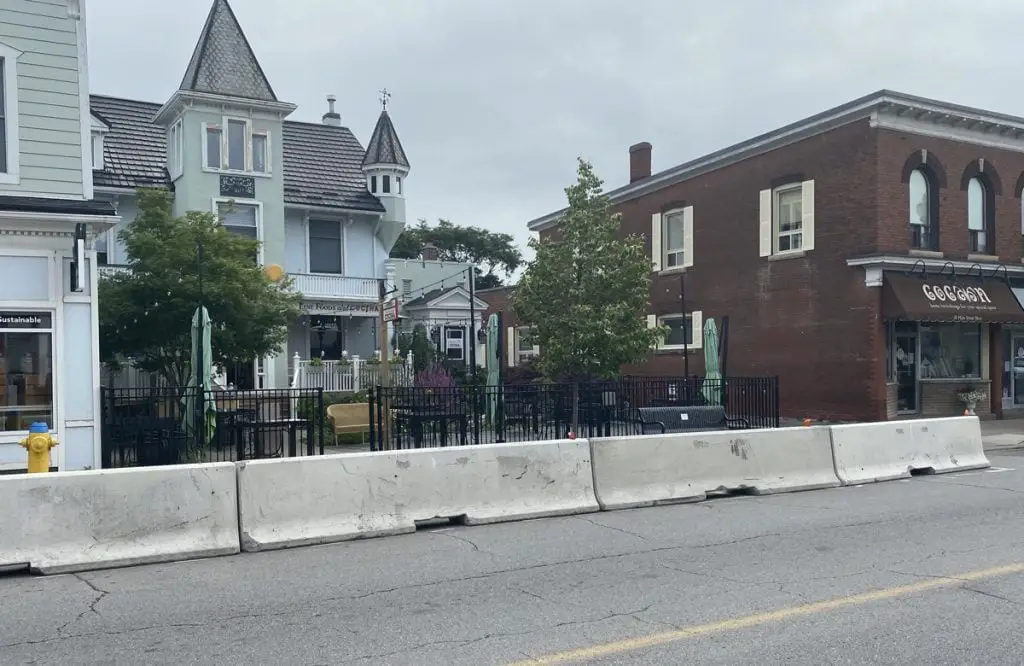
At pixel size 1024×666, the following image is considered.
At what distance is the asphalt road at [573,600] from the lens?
207 inches

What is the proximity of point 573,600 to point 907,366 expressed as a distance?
62.5ft

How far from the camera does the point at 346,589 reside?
679 centimetres

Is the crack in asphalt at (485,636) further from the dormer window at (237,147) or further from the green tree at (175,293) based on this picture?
the dormer window at (237,147)

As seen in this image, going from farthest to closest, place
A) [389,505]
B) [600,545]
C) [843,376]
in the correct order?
1. [843,376]
2. [389,505]
3. [600,545]

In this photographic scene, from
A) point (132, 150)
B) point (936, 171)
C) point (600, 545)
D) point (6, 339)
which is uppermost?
point (132, 150)

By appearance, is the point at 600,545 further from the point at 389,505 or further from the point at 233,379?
the point at 233,379

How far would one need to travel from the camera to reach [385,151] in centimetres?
2925

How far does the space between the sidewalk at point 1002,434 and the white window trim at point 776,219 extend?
20.1 ft

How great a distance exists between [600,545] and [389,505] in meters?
2.19

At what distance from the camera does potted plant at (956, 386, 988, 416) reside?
2298 centimetres

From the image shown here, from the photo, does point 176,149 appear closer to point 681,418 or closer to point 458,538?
point 681,418

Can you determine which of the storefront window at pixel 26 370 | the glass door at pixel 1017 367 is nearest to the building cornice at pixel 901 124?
the glass door at pixel 1017 367

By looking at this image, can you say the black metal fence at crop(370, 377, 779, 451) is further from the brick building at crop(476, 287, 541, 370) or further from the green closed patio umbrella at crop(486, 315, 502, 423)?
the brick building at crop(476, 287, 541, 370)

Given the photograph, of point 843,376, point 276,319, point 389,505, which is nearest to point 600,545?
point 389,505
